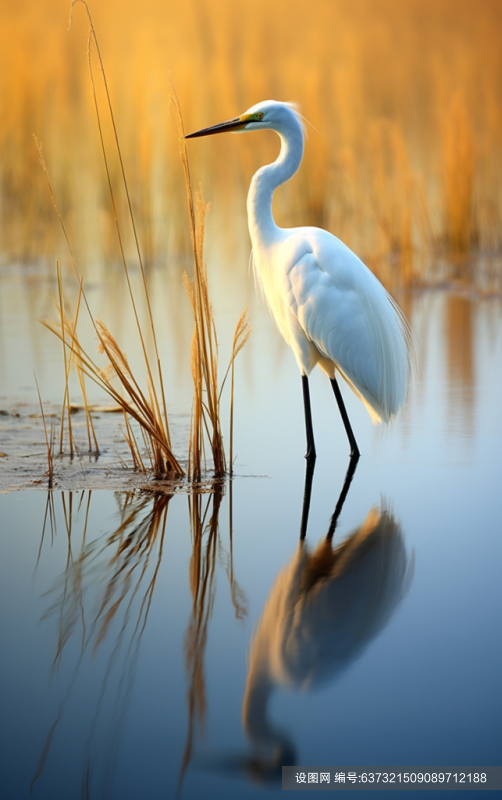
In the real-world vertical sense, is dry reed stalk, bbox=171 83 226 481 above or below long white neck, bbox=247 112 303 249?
below

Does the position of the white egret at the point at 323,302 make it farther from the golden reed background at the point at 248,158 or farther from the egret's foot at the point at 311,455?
the golden reed background at the point at 248,158

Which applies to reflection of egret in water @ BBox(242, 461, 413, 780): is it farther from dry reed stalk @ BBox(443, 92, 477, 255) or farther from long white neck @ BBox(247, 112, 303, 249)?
dry reed stalk @ BBox(443, 92, 477, 255)

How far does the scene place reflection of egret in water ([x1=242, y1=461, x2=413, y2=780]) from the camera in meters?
1.47

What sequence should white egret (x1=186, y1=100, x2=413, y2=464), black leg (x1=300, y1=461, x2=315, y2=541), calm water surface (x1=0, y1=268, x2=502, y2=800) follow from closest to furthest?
calm water surface (x1=0, y1=268, x2=502, y2=800)
black leg (x1=300, y1=461, x2=315, y2=541)
white egret (x1=186, y1=100, x2=413, y2=464)

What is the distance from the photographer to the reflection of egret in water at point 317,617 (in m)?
1.47

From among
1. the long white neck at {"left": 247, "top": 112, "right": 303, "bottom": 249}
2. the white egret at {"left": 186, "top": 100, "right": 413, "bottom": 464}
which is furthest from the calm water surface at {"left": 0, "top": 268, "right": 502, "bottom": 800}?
the long white neck at {"left": 247, "top": 112, "right": 303, "bottom": 249}

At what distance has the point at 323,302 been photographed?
9.85 feet

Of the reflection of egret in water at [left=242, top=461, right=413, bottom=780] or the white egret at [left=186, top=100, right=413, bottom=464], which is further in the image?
the white egret at [left=186, top=100, right=413, bottom=464]

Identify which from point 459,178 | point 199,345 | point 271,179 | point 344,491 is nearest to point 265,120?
point 271,179

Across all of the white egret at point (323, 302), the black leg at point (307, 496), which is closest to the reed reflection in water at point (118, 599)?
the black leg at point (307, 496)

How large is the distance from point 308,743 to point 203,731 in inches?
7.2

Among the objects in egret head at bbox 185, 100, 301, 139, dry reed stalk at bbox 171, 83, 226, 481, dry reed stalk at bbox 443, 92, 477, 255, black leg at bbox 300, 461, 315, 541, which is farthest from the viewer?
dry reed stalk at bbox 443, 92, 477, 255

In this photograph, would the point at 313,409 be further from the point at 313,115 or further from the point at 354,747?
the point at 313,115

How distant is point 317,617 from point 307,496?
0.88 meters
